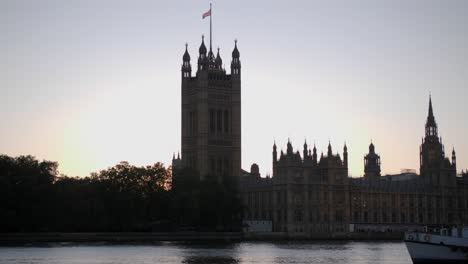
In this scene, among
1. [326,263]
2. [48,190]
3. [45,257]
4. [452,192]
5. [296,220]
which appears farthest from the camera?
[452,192]

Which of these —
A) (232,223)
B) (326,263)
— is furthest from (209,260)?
(232,223)

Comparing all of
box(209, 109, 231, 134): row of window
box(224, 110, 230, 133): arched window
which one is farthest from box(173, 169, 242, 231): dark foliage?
box(224, 110, 230, 133): arched window

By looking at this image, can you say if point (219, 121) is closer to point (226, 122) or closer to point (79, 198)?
point (226, 122)

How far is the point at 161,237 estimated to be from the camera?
144 meters

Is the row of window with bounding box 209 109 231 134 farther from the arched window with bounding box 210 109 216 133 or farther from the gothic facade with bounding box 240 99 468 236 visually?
the gothic facade with bounding box 240 99 468 236

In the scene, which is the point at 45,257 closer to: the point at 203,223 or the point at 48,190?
the point at 48,190

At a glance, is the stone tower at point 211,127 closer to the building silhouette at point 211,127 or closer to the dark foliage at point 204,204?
the building silhouette at point 211,127

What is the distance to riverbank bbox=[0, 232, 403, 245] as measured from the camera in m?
133

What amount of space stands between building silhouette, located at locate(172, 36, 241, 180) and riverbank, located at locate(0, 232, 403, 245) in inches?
1433

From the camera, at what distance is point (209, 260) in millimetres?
94250

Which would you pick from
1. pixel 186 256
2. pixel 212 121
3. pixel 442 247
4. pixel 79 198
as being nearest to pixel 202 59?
pixel 212 121

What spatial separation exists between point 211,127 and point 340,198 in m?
36.1

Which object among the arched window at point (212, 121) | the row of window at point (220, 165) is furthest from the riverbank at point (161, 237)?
the arched window at point (212, 121)

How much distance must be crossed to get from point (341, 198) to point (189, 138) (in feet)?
129
